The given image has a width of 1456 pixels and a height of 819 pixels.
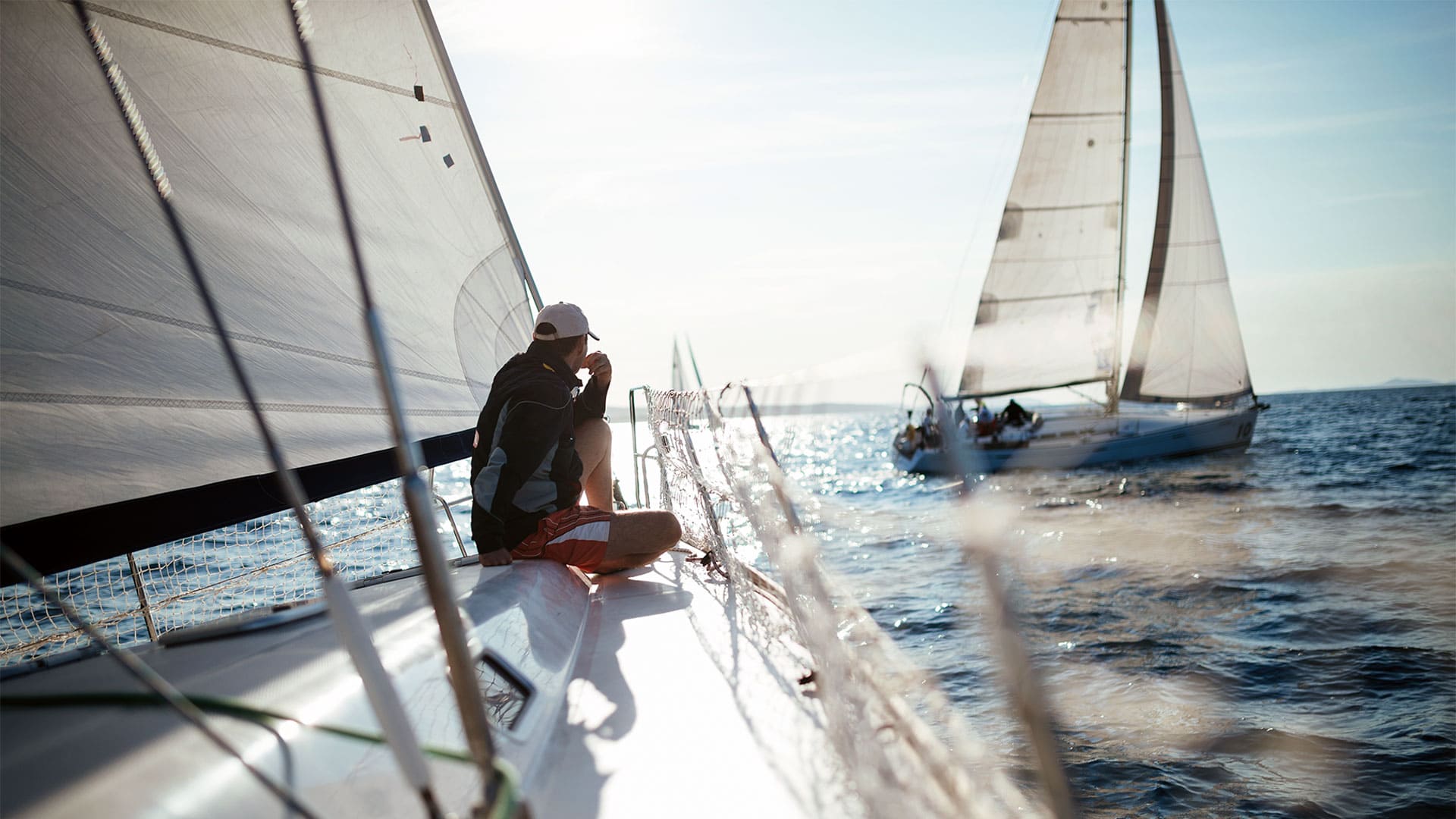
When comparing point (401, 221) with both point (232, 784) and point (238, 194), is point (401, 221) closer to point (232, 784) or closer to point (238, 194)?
point (238, 194)

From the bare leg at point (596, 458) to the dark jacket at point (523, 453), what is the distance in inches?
15.5

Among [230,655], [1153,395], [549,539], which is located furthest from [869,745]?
[1153,395]

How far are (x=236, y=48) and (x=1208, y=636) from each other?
607 centimetres

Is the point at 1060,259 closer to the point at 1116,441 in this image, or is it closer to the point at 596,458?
the point at 1116,441

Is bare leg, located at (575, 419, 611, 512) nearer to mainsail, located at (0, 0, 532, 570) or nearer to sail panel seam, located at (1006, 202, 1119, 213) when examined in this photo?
mainsail, located at (0, 0, 532, 570)

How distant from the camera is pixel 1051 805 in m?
0.63

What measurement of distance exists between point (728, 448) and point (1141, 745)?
2680 millimetres

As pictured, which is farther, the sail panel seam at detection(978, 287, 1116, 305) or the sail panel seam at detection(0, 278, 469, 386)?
the sail panel seam at detection(978, 287, 1116, 305)

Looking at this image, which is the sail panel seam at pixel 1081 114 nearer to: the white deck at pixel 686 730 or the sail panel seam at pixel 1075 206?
the sail panel seam at pixel 1075 206

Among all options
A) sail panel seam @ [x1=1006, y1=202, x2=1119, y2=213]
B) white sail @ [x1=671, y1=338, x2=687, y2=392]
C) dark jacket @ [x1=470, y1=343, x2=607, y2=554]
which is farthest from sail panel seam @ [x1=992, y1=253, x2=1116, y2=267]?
dark jacket @ [x1=470, y1=343, x2=607, y2=554]

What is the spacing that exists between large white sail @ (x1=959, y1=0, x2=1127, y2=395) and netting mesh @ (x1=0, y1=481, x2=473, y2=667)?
1459cm

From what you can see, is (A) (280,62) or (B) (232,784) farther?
(A) (280,62)

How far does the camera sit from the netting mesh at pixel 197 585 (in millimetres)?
3121

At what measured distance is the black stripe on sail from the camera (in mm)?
1896
